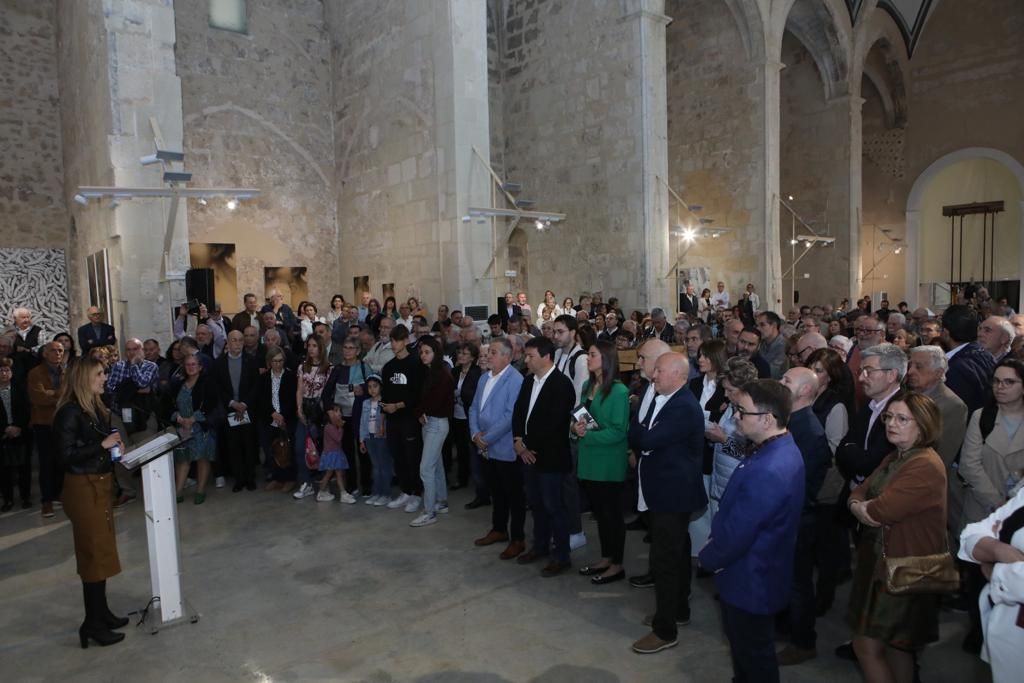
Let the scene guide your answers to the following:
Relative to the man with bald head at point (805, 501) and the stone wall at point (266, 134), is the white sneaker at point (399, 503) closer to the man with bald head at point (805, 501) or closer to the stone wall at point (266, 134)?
the man with bald head at point (805, 501)

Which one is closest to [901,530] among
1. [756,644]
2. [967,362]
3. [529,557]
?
[756,644]

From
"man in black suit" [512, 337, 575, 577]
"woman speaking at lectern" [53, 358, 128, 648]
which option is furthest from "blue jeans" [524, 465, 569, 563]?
"woman speaking at lectern" [53, 358, 128, 648]

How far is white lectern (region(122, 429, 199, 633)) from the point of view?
13.1ft

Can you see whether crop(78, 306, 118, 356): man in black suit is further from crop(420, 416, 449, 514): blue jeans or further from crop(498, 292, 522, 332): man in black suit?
crop(498, 292, 522, 332): man in black suit

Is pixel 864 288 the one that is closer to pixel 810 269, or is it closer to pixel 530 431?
pixel 810 269

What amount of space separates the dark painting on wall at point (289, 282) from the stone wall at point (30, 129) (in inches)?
161

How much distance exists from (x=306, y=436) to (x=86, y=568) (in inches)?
111

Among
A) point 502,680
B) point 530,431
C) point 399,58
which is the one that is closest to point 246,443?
point 530,431

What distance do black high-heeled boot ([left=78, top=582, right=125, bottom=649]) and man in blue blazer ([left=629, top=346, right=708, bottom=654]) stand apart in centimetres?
302

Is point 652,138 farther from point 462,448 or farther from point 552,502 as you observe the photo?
point 552,502

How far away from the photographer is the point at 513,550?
16.2 ft

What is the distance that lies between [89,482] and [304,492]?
2912 mm

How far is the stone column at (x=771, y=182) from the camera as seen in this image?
16.9m

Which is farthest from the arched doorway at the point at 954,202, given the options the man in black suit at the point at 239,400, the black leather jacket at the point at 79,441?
the black leather jacket at the point at 79,441
